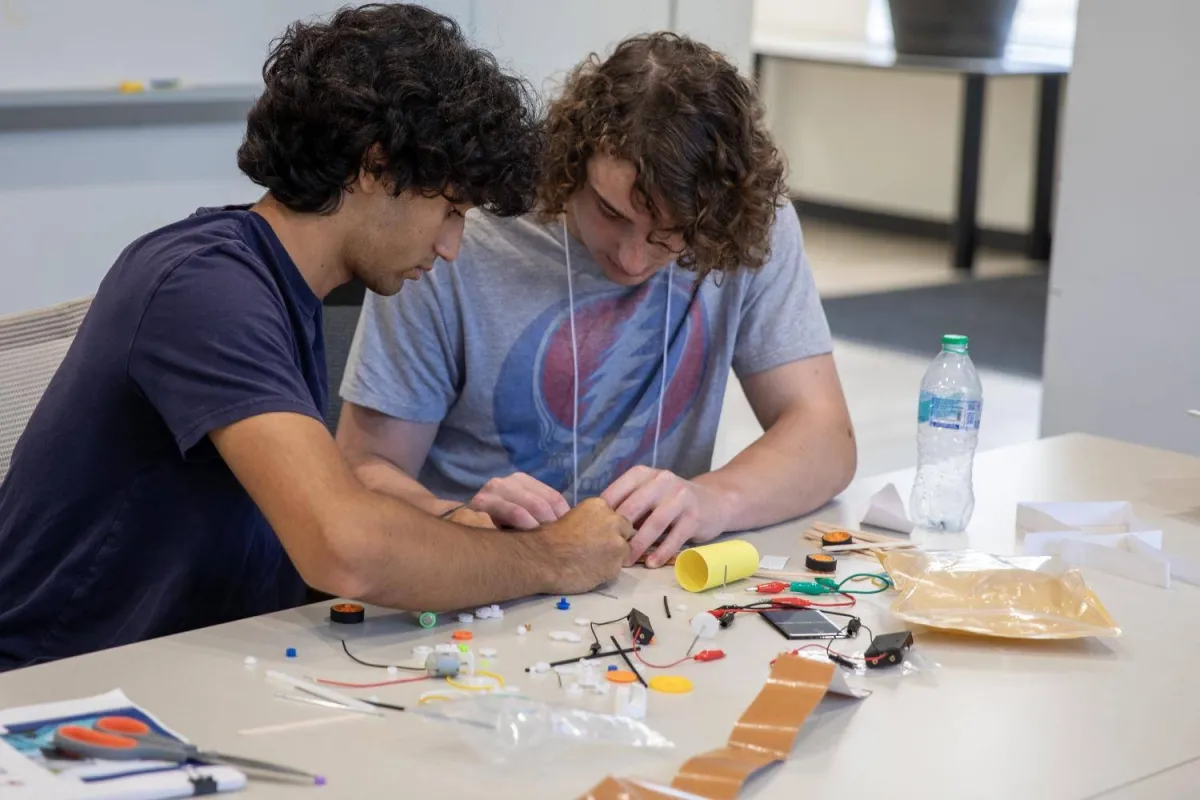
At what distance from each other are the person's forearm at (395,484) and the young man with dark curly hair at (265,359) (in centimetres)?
20

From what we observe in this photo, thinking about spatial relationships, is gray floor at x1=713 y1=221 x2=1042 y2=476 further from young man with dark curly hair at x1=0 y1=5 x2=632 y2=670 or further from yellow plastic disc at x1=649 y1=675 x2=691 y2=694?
yellow plastic disc at x1=649 y1=675 x2=691 y2=694

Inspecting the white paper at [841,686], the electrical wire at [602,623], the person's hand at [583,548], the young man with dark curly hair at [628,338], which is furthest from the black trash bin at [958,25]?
the white paper at [841,686]

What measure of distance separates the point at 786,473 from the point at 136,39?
208 cm

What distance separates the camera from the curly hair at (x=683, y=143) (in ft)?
5.49

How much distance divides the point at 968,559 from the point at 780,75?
21.6 feet

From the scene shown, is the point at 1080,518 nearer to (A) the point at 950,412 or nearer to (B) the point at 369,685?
(A) the point at 950,412

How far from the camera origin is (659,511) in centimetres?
158

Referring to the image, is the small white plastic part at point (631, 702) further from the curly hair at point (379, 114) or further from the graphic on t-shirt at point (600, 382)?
the graphic on t-shirt at point (600, 382)

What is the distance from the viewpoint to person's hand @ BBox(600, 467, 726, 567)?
5.12ft

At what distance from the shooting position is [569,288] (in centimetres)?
189

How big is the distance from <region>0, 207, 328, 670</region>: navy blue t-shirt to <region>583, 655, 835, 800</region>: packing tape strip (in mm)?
486

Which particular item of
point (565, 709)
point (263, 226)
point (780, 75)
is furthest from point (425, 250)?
point (780, 75)

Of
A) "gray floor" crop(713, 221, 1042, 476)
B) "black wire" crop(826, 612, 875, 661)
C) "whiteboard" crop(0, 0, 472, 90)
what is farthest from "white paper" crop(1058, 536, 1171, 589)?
"whiteboard" crop(0, 0, 472, 90)

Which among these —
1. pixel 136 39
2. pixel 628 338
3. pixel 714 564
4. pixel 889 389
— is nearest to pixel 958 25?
pixel 889 389
